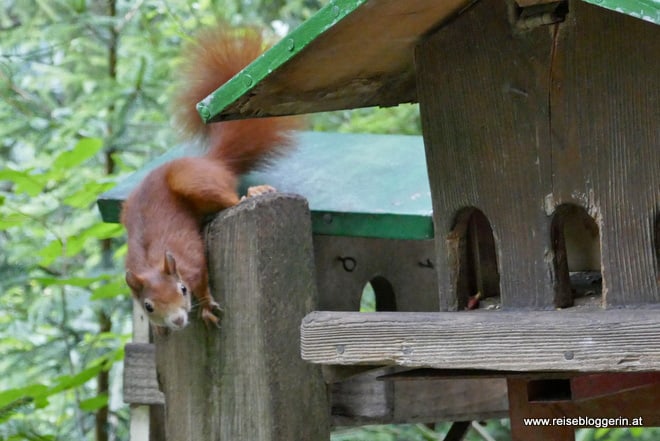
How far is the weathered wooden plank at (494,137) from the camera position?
222cm

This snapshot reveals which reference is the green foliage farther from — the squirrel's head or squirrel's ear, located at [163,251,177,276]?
squirrel's ear, located at [163,251,177,276]

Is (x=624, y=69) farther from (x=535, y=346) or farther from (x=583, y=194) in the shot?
(x=535, y=346)

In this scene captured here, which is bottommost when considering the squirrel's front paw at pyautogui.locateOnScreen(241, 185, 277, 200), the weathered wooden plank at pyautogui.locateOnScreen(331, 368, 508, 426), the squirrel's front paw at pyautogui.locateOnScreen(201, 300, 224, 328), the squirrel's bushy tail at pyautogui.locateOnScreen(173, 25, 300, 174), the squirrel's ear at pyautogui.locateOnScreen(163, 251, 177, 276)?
the weathered wooden plank at pyautogui.locateOnScreen(331, 368, 508, 426)

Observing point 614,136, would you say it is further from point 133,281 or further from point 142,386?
point 142,386


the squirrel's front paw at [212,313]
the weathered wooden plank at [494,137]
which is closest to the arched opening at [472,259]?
the weathered wooden plank at [494,137]

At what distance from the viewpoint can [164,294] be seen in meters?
2.80

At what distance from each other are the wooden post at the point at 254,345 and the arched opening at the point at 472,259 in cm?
46

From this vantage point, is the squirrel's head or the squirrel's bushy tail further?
the squirrel's bushy tail

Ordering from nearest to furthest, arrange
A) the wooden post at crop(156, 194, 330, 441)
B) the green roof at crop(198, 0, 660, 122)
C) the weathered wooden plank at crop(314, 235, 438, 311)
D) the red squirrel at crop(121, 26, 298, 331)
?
the green roof at crop(198, 0, 660, 122) < the wooden post at crop(156, 194, 330, 441) < the red squirrel at crop(121, 26, 298, 331) < the weathered wooden plank at crop(314, 235, 438, 311)

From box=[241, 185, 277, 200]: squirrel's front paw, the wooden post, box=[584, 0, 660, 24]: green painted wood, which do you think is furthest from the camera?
box=[241, 185, 277, 200]: squirrel's front paw

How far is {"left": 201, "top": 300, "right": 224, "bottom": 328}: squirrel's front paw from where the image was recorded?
2.72m

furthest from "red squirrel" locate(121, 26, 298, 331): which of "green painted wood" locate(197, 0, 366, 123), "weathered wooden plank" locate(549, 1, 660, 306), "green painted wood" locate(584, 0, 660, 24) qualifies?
"green painted wood" locate(584, 0, 660, 24)

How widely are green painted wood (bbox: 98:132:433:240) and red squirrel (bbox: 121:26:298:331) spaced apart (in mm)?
108

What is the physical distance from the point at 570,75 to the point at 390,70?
608mm
